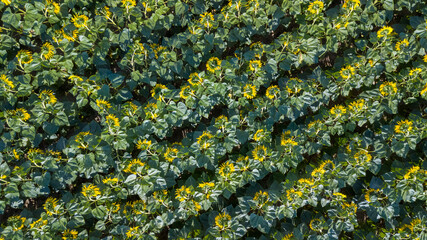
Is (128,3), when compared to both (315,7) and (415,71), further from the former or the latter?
(415,71)

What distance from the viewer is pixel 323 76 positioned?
2.53 meters

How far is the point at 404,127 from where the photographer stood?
246 cm

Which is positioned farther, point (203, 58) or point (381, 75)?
point (381, 75)

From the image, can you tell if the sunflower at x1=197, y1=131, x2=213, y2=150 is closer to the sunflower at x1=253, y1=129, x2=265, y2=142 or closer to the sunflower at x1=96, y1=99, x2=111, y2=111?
the sunflower at x1=253, y1=129, x2=265, y2=142

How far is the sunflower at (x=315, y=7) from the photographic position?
2.38m

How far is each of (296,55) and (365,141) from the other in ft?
2.67

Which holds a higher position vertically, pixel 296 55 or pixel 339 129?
pixel 296 55

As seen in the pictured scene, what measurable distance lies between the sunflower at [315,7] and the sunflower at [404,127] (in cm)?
98

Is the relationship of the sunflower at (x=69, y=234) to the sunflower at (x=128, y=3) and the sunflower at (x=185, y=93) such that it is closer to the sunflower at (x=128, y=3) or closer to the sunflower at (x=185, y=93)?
the sunflower at (x=185, y=93)

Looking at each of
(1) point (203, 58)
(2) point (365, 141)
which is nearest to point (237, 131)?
(1) point (203, 58)

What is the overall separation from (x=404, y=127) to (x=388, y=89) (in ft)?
0.95

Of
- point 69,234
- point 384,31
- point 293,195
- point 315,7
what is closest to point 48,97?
point 69,234

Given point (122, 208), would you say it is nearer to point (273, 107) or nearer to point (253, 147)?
point (253, 147)

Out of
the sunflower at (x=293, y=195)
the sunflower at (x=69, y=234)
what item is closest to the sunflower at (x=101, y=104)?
the sunflower at (x=69, y=234)
